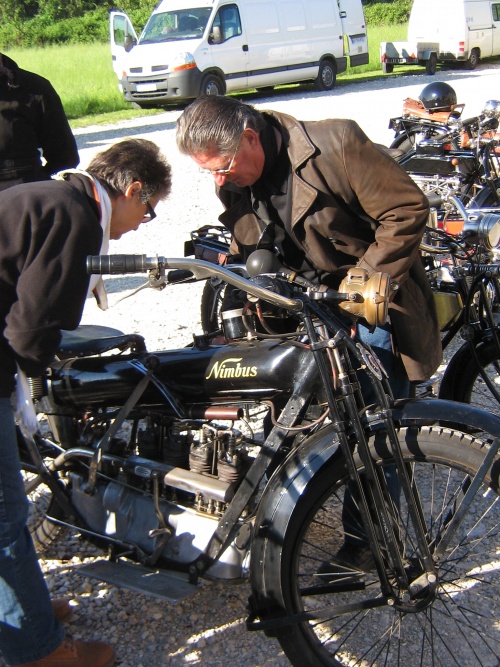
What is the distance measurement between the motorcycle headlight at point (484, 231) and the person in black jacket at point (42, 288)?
4.96ft

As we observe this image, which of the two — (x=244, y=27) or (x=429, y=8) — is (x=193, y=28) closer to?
(x=244, y=27)

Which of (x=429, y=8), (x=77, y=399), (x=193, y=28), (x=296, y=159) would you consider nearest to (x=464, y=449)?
(x=296, y=159)

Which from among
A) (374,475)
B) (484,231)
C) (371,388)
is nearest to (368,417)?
(374,475)

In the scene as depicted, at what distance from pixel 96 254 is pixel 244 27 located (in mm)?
15331

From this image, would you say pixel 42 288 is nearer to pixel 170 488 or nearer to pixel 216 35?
pixel 170 488

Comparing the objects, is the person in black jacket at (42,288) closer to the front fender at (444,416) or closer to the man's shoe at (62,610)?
the man's shoe at (62,610)

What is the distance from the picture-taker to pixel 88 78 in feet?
61.0

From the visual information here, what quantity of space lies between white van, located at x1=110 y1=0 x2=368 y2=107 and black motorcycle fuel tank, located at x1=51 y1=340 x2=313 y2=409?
1337cm

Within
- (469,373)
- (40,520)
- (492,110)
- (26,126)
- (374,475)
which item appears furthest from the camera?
(492,110)

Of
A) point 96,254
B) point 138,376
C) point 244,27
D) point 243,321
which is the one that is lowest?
point 138,376

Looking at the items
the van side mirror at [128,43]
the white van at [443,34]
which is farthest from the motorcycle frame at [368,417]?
the white van at [443,34]

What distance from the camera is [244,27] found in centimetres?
1616

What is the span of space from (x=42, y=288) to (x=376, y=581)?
54.0 inches

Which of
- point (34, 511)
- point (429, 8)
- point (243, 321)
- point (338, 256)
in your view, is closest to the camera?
point (243, 321)
